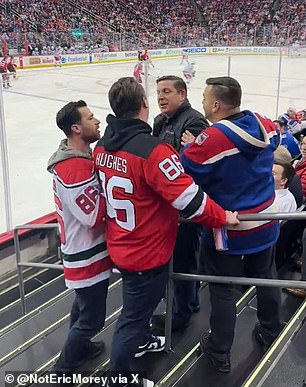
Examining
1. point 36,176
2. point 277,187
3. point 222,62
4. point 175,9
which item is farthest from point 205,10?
point 277,187

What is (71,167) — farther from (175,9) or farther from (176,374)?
(175,9)

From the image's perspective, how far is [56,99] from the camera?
32.8 feet

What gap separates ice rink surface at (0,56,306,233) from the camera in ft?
17.9

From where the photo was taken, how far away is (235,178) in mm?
1658

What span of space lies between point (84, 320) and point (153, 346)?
33 centimetres

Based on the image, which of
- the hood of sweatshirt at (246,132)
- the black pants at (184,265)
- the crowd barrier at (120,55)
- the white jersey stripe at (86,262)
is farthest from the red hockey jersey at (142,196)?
the crowd barrier at (120,55)

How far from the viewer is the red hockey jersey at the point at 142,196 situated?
1520 mm

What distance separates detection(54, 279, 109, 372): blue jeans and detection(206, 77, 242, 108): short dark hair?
0.82 meters

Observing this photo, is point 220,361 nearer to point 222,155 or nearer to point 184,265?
point 184,265

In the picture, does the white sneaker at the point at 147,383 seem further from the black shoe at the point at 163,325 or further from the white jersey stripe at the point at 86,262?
the white jersey stripe at the point at 86,262

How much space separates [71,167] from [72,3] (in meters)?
24.2

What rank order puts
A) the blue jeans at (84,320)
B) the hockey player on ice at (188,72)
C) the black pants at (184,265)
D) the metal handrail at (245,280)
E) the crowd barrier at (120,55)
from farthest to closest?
1. the crowd barrier at (120,55)
2. the hockey player on ice at (188,72)
3. the black pants at (184,265)
4. the blue jeans at (84,320)
5. the metal handrail at (245,280)

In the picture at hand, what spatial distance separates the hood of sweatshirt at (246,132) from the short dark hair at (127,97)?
11.0 inches

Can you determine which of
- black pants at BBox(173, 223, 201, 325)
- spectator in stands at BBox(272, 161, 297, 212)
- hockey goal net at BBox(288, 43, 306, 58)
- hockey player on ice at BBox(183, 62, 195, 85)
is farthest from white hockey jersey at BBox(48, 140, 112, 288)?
hockey goal net at BBox(288, 43, 306, 58)
